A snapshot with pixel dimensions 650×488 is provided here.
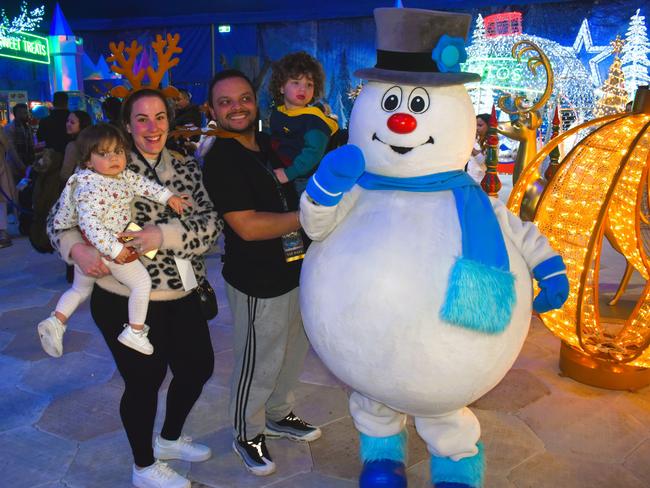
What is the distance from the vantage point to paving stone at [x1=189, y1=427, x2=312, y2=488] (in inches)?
99.5

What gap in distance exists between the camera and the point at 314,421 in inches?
119

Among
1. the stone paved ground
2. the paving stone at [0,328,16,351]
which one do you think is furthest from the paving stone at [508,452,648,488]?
the paving stone at [0,328,16,351]

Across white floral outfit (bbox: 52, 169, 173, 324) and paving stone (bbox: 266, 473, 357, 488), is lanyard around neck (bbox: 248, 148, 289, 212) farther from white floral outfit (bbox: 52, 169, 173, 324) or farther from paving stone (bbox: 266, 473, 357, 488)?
paving stone (bbox: 266, 473, 357, 488)

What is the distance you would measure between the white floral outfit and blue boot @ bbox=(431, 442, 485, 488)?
3.94 ft

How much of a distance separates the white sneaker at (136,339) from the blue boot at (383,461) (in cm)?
91

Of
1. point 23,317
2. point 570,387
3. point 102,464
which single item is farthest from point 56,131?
point 570,387

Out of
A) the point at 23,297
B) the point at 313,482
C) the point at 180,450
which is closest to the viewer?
the point at 313,482

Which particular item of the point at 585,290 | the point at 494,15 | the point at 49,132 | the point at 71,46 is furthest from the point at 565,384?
the point at 71,46

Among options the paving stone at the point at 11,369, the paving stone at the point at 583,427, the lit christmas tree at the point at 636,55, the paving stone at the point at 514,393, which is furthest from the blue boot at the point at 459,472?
the lit christmas tree at the point at 636,55

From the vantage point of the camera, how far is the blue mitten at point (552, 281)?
199 cm

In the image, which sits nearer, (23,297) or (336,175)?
(336,175)

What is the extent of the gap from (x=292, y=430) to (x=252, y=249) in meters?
0.99

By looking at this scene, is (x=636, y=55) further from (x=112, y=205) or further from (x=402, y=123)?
(x=112, y=205)

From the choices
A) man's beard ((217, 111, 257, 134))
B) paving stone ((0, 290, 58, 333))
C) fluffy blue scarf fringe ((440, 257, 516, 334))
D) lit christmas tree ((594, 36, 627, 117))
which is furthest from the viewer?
lit christmas tree ((594, 36, 627, 117))
